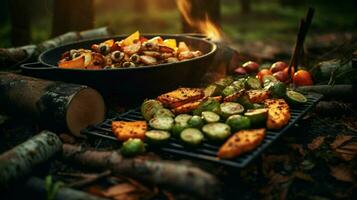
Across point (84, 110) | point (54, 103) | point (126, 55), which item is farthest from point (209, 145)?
point (126, 55)

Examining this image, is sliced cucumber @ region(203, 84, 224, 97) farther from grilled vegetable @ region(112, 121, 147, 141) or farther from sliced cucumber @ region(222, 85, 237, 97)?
grilled vegetable @ region(112, 121, 147, 141)

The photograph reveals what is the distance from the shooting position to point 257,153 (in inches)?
165

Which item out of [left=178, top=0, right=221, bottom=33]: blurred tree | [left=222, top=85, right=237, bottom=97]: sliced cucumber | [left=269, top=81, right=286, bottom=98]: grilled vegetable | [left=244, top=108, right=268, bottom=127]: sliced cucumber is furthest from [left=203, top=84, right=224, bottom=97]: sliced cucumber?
[left=178, top=0, right=221, bottom=33]: blurred tree

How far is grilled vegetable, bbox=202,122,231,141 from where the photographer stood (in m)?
4.57

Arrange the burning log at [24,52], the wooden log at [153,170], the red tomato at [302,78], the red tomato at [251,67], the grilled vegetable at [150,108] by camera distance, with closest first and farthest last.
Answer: the wooden log at [153,170]
the grilled vegetable at [150,108]
the red tomato at [302,78]
the burning log at [24,52]
the red tomato at [251,67]

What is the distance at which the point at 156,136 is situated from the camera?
464cm

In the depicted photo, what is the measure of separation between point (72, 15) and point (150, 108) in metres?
5.35

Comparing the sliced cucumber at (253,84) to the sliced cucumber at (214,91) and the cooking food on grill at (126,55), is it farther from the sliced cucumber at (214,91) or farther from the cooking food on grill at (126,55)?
the cooking food on grill at (126,55)

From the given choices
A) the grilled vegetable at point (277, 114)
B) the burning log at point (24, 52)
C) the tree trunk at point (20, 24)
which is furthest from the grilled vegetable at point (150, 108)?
Result: the tree trunk at point (20, 24)

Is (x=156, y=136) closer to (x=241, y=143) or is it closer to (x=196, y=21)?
(x=241, y=143)

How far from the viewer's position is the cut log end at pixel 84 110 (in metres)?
5.46

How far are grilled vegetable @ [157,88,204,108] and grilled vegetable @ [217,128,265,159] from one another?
1.23m

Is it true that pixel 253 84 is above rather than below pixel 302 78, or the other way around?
above

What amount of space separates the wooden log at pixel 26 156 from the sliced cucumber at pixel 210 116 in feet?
5.76
